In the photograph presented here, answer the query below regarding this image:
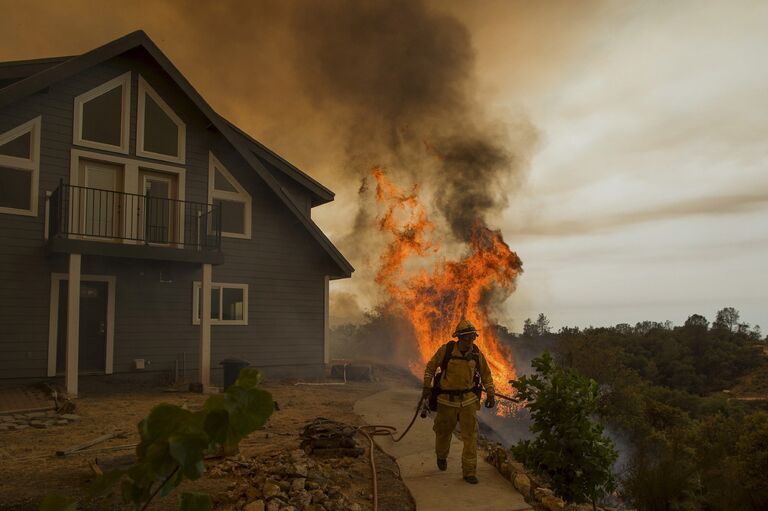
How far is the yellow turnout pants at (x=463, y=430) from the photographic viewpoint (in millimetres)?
6637

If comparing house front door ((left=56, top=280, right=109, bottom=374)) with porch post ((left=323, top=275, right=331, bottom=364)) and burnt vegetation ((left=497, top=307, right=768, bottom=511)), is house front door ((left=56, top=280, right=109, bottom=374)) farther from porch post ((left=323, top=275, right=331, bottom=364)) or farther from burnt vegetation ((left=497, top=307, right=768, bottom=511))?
burnt vegetation ((left=497, top=307, right=768, bottom=511))

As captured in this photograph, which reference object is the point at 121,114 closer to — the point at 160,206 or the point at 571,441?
the point at 160,206

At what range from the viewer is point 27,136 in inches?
512

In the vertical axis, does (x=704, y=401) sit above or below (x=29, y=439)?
below

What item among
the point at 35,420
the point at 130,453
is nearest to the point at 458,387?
the point at 130,453

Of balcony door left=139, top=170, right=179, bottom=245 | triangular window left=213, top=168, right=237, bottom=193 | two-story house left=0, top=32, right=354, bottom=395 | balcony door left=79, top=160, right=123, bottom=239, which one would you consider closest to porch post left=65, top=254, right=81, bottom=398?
two-story house left=0, top=32, right=354, bottom=395

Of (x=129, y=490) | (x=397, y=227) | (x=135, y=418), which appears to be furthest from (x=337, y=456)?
(x=397, y=227)

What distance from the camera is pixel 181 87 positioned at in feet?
48.5

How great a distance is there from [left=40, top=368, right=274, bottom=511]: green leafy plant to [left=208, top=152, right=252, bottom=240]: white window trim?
14.9m

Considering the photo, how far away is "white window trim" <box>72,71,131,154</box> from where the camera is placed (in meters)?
13.6

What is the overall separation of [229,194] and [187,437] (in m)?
15.4

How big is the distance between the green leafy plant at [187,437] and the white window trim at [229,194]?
587 inches

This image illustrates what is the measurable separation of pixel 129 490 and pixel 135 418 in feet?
33.0

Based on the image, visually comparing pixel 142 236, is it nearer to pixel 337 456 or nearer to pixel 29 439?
pixel 29 439
